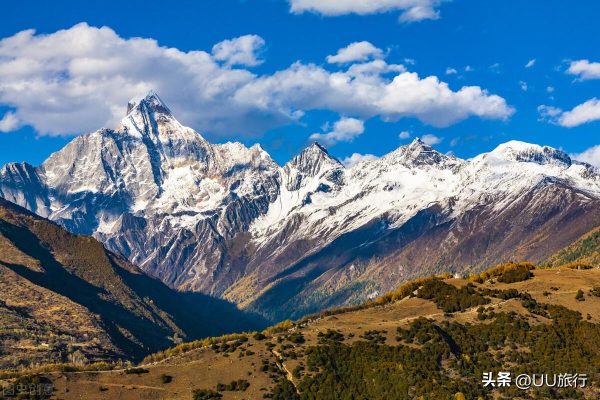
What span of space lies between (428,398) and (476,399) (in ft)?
40.2

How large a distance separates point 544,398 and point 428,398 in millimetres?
28870

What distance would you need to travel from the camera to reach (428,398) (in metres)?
198

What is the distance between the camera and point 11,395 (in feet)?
652

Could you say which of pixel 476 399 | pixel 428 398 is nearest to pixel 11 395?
pixel 428 398

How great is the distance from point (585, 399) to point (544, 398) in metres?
9.91

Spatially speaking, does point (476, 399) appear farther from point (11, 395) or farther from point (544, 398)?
point (11, 395)

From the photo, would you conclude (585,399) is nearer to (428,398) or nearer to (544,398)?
(544,398)

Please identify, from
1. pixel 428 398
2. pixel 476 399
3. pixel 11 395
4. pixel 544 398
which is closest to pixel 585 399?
pixel 544 398

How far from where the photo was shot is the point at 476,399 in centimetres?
19975

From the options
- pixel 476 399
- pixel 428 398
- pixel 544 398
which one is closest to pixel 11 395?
pixel 428 398

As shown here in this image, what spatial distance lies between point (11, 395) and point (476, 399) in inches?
4510

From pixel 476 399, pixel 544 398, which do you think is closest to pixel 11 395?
pixel 476 399

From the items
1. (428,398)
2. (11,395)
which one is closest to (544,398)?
(428,398)

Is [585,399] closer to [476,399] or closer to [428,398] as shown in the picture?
[476,399]
